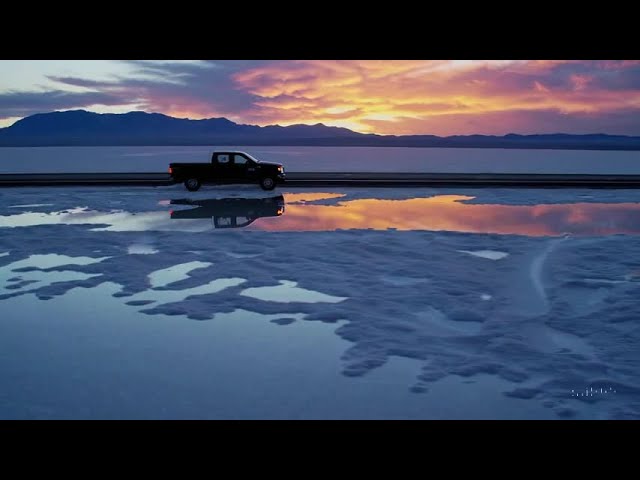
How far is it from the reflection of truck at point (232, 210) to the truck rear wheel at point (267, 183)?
8.36 feet

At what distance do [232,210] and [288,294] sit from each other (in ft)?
30.3

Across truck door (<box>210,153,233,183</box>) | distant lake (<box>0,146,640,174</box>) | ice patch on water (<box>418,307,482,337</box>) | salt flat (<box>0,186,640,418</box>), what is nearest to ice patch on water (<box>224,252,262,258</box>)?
salt flat (<box>0,186,640,418</box>)

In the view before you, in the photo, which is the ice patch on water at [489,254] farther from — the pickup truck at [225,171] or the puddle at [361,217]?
the pickup truck at [225,171]

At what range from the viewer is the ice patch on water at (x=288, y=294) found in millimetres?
7617

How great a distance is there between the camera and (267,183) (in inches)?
888

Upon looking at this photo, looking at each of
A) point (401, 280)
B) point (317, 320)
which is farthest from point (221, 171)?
point (317, 320)

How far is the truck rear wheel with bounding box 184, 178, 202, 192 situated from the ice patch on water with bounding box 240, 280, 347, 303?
50.5ft

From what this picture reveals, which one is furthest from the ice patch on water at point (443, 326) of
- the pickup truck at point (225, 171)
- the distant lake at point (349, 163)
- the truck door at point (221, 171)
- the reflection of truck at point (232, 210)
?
the distant lake at point (349, 163)

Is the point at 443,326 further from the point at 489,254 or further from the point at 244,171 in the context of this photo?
the point at 244,171
